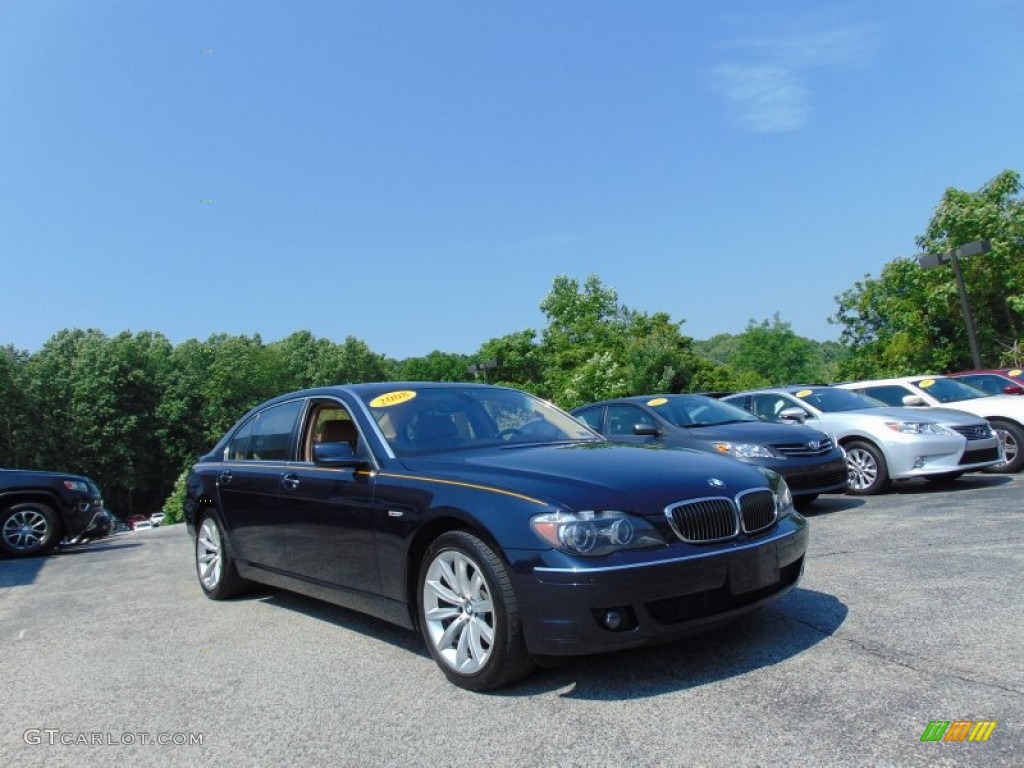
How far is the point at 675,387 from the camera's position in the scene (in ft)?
123

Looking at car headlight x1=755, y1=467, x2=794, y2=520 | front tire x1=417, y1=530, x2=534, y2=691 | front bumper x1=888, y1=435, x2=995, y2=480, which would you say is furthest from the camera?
front bumper x1=888, y1=435, x2=995, y2=480

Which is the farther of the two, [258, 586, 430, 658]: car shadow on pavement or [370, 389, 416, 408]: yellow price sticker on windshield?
[370, 389, 416, 408]: yellow price sticker on windshield

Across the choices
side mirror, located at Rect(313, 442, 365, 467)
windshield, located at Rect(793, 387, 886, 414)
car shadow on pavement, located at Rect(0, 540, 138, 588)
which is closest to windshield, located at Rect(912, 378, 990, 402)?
windshield, located at Rect(793, 387, 886, 414)

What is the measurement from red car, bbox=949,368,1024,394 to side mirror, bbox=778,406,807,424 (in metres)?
4.07

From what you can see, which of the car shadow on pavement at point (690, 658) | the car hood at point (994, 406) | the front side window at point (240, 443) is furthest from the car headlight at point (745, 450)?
the front side window at point (240, 443)

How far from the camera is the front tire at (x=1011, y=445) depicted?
11242 mm

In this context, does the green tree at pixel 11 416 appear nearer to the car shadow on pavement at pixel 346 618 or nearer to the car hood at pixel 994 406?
the car shadow on pavement at pixel 346 618

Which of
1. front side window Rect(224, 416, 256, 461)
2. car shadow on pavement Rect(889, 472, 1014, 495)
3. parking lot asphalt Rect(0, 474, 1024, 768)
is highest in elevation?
front side window Rect(224, 416, 256, 461)

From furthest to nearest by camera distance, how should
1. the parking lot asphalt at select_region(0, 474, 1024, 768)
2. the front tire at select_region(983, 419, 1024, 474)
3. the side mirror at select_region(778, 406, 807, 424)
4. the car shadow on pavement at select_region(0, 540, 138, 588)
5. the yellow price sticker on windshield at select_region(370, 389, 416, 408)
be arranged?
the front tire at select_region(983, 419, 1024, 474) < the side mirror at select_region(778, 406, 807, 424) < the car shadow on pavement at select_region(0, 540, 138, 588) < the yellow price sticker on windshield at select_region(370, 389, 416, 408) < the parking lot asphalt at select_region(0, 474, 1024, 768)

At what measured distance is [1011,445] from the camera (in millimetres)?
11344

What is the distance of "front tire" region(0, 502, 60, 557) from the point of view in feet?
35.2

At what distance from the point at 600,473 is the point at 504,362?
62.3m

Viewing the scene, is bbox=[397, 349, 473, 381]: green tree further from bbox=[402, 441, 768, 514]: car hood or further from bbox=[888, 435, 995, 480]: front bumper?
bbox=[402, 441, 768, 514]: car hood

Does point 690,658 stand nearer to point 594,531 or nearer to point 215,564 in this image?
point 594,531
